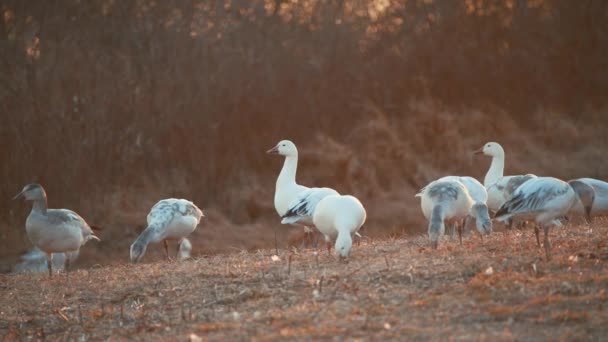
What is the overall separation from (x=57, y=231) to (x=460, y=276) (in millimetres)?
6053

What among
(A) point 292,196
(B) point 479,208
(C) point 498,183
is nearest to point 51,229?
(A) point 292,196

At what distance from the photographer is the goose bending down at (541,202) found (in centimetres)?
1004

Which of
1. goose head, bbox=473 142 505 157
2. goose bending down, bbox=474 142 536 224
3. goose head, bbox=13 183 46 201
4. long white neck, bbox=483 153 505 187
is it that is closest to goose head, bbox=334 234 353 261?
goose bending down, bbox=474 142 536 224

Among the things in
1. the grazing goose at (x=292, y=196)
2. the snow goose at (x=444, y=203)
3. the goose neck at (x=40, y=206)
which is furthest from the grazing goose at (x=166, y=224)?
the snow goose at (x=444, y=203)

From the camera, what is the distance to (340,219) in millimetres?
10523

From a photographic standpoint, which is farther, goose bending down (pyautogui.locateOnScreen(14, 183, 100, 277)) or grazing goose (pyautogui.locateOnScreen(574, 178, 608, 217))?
grazing goose (pyautogui.locateOnScreen(574, 178, 608, 217))

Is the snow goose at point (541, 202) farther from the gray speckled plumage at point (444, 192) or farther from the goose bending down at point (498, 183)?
the goose bending down at point (498, 183)

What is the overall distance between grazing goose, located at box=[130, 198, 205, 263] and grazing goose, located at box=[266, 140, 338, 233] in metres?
1.37

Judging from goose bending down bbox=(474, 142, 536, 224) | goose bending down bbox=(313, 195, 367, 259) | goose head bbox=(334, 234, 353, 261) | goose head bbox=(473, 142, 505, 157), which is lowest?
goose head bbox=(334, 234, 353, 261)

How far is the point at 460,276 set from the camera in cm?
844

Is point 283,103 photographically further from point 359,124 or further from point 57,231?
point 57,231

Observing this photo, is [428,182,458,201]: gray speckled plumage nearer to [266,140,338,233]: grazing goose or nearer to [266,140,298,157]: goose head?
[266,140,338,233]: grazing goose

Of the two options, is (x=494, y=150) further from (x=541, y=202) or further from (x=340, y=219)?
(x=340, y=219)

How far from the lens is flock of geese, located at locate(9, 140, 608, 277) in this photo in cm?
1020
